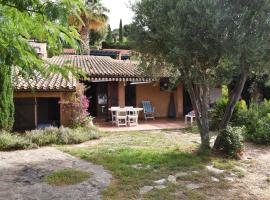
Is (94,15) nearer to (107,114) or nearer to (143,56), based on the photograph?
(107,114)

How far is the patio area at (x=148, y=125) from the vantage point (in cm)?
1792

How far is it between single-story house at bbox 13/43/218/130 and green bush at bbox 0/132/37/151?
3853 millimetres

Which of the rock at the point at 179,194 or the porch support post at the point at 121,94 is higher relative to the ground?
the porch support post at the point at 121,94

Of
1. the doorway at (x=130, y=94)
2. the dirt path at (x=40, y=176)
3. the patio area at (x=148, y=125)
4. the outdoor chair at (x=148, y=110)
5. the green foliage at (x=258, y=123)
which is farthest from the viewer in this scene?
the doorway at (x=130, y=94)

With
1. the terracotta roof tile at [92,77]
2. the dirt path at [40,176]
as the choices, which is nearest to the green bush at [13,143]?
the dirt path at [40,176]

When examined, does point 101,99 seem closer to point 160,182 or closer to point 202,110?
point 202,110

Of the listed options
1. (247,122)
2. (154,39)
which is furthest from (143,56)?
(247,122)

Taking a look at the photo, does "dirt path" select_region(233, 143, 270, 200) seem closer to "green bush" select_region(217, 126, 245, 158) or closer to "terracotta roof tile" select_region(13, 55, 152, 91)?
"green bush" select_region(217, 126, 245, 158)

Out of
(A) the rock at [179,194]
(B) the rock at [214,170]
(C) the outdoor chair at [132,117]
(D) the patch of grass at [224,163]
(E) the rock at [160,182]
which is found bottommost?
(A) the rock at [179,194]

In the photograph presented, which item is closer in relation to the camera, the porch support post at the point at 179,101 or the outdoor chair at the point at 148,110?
the outdoor chair at the point at 148,110

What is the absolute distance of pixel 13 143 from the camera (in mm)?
12734

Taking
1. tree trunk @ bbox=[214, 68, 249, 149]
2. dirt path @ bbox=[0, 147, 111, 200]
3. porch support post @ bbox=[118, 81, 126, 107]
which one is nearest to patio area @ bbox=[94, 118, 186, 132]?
porch support post @ bbox=[118, 81, 126, 107]

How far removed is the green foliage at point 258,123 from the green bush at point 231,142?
112 inches

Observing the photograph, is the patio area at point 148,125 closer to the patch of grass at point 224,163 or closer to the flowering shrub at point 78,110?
the flowering shrub at point 78,110
